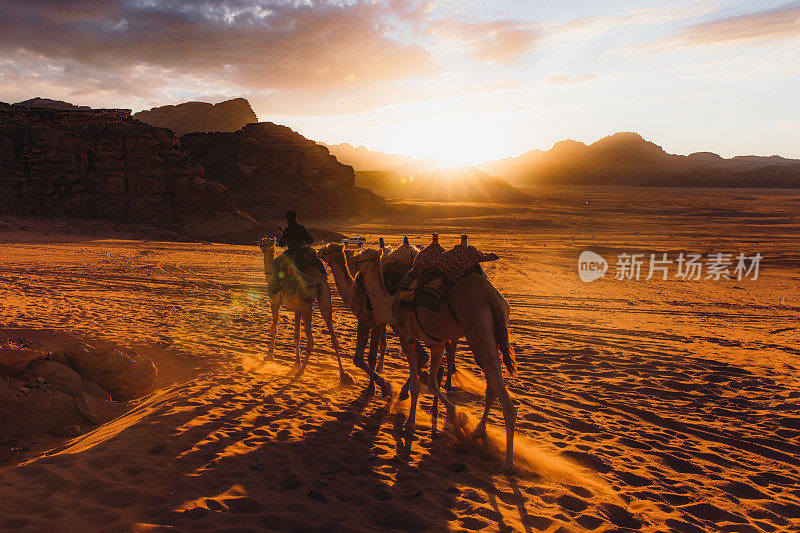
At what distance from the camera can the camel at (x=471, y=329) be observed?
5234 mm

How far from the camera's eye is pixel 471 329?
5379 mm

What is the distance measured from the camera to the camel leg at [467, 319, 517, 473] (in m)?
5.10

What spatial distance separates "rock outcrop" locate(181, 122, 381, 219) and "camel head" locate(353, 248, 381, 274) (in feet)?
173

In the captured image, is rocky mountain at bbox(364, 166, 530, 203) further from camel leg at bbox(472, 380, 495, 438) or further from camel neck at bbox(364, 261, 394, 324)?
camel leg at bbox(472, 380, 495, 438)

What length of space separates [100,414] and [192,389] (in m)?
1.25

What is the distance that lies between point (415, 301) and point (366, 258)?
1.44 meters

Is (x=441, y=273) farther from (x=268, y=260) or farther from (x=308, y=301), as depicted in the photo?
(x=268, y=260)

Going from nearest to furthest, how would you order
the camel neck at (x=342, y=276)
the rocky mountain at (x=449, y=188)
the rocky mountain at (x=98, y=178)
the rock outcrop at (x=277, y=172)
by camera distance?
the camel neck at (x=342, y=276) → the rocky mountain at (x=98, y=178) → the rock outcrop at (x=277, y=172) → the rocky mountain at (x=449, y=188)

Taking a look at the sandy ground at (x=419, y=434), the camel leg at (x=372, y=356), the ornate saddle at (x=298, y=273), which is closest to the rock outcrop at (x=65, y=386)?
the sandy ground at (x=419, y=434)

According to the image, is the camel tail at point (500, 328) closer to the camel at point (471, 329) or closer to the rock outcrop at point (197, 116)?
the camel at point (471, 329)

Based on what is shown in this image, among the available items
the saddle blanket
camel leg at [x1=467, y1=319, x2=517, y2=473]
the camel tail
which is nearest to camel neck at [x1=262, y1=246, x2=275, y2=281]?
the saddle blanket

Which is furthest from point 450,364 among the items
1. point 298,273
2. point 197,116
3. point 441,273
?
point 197,116

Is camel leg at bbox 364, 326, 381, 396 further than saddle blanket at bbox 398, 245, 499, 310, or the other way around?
camel leg at bbox 364, 326, 381, 396

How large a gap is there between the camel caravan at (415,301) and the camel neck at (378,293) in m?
0.01
